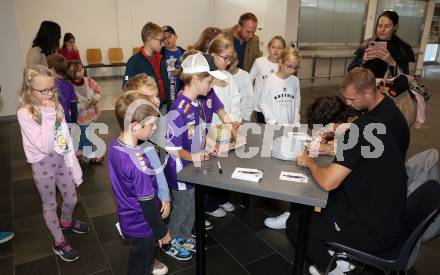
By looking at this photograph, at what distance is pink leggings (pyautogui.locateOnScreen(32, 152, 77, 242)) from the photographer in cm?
207

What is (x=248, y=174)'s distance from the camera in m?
1.70

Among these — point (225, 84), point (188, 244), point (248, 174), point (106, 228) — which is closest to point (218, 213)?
point (188, 244)

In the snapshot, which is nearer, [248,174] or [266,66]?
[248,174]

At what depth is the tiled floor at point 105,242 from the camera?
7.32ft

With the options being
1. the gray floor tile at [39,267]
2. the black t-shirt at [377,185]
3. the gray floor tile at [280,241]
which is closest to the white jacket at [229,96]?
the gray floor tile at [280,241]

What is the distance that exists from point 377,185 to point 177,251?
1.44 m

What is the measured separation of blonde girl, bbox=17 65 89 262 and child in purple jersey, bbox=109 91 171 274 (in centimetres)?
69

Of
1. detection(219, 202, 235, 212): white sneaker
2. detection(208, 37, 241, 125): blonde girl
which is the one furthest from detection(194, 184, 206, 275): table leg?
detection(219, 202, 235, 212): white sneaker

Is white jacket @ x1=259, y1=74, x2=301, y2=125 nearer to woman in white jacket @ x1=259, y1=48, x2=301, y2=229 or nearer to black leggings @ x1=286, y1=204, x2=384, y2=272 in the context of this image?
woman in white jacket @ x1=259, y1=48, x2=301, y2=229

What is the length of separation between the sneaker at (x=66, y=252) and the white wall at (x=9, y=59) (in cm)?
431

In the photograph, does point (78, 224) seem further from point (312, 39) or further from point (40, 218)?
point (312, 39)

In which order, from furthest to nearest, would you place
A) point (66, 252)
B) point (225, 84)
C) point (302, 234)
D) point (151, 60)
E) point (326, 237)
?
point (151, 60)
point (225, 84)
point (66, 252)
point (326, 237)
point (302, 234)

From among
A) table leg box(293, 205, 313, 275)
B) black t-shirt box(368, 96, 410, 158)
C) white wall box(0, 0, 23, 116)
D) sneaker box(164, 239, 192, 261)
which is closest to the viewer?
table leg box(293, 205, 313, 275)

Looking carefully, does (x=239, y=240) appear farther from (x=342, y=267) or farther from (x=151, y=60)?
(x=151, y=60)
